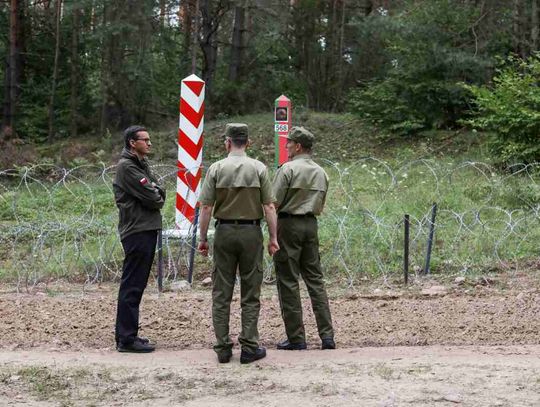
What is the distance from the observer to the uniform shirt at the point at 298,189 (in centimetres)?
670

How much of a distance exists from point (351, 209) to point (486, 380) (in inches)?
260

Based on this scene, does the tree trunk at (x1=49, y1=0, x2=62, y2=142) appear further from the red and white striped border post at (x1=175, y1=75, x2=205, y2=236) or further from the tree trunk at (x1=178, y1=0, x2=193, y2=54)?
the red and white striped border post at (x1=175, y1=75, x2=205, y2=236)

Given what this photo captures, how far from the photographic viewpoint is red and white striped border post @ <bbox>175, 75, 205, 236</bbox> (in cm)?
1044

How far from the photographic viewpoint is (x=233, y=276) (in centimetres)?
643

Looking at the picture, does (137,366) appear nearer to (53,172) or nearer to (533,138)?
(533,138)

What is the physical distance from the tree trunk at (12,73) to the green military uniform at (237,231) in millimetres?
20910

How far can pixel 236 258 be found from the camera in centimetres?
641

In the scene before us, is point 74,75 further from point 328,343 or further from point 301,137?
point 328,343

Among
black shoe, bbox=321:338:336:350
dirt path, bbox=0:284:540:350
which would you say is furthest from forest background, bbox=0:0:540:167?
black shoe, bbox=321:338:336:350

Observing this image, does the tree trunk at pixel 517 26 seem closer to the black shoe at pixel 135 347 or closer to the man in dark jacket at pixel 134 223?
the man in dark jacket at pixel 134 223

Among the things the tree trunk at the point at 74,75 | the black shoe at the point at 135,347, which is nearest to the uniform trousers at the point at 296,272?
the black shoe at the point at 135,347

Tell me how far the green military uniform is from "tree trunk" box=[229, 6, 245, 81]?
2212 centimetres

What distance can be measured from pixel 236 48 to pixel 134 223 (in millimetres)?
22471

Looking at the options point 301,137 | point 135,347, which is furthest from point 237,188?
point 135,347
